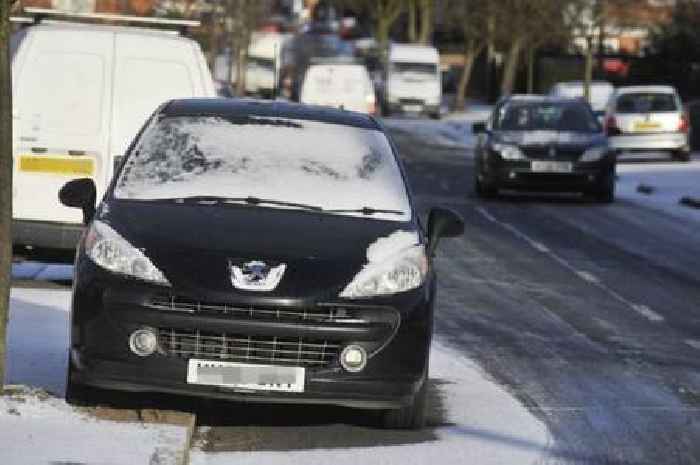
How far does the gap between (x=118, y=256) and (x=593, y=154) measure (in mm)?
20427

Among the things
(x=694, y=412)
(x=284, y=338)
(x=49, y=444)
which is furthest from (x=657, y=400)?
(x=49, y=444)

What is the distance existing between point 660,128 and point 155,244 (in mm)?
33430

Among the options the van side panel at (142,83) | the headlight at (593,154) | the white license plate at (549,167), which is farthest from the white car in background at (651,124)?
the van side panel at (142,83)

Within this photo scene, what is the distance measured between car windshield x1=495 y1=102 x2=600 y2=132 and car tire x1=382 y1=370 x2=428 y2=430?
20.4 metres

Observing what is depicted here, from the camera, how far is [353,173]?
10680mm

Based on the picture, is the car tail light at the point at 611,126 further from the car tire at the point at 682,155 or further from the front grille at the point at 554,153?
the front grille at the point at 554,153

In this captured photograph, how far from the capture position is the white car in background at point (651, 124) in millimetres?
41875

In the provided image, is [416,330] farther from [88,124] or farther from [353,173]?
[88,124]


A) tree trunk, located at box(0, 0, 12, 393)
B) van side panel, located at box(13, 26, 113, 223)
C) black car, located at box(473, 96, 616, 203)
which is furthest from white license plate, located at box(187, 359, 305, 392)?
black car, located at box(473, 96, 616, 203)

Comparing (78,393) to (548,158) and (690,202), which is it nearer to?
(548,158)

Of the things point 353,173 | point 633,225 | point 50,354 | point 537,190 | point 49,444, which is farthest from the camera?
point 537,190

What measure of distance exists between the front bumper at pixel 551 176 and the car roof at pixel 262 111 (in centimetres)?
1784

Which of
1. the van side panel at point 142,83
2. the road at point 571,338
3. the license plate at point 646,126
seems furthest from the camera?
the license plate at point 646,126

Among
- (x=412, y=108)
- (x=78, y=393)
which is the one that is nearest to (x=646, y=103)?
(x=412, y=108)
